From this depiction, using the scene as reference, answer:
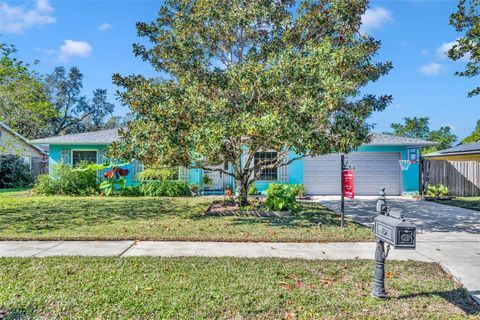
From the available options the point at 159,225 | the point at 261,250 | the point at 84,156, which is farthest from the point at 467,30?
the point at 84,156

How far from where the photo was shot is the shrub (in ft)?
54.5

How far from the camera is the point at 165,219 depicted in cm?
948

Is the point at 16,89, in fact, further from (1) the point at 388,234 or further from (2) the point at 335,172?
(2) the point at 335,172

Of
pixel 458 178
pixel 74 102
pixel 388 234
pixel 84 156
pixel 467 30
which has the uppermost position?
pixel 74 102

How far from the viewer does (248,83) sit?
820 centimetres

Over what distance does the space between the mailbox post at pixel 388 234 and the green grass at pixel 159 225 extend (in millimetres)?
2969

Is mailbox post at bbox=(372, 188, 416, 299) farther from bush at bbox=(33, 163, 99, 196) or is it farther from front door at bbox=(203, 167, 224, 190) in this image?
bush at bbox=(33, 163, 99, 196)

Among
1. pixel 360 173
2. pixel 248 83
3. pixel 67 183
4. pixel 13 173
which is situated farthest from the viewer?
pixel 13 173

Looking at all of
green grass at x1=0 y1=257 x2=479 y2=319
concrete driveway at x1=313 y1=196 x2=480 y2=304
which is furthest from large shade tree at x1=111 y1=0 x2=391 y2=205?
green grass at x1=0 y1=257 x2=479 y2=319

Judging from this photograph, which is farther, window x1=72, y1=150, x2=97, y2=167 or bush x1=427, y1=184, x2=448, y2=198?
window x1=72, y1=150, x2=97, y2=167

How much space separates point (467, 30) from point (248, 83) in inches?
312

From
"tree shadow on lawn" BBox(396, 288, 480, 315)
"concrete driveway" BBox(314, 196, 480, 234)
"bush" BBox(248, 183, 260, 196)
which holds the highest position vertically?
"bush" BBox(248, 183, 260, 196)

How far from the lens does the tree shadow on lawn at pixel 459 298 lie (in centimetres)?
380

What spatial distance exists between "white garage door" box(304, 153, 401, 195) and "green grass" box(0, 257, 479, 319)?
1237cm
